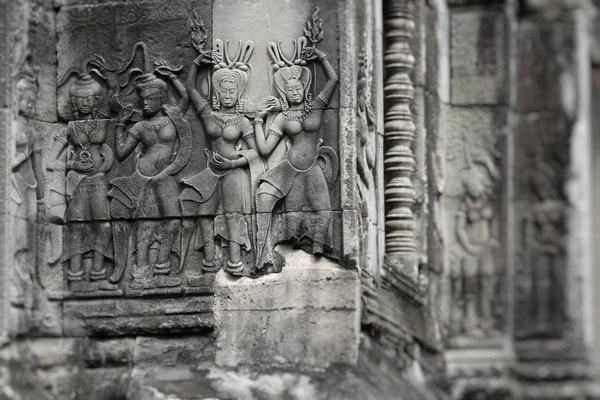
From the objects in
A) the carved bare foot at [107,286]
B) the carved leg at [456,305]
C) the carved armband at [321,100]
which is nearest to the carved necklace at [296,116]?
the carved armband at [321,100]

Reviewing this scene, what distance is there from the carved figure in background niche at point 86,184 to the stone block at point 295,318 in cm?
108

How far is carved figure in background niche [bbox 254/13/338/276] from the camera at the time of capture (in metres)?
14.4

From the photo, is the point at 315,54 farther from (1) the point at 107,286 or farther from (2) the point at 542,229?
(2) the point at 542,229

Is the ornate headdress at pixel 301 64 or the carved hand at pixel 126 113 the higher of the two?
the ornate headdress at pixel 301 64

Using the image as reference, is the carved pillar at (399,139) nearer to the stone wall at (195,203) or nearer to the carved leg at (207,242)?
the stone wall at (195,203)

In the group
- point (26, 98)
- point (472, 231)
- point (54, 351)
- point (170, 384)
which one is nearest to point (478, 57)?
point (472, 231)

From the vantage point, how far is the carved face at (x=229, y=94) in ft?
48.1

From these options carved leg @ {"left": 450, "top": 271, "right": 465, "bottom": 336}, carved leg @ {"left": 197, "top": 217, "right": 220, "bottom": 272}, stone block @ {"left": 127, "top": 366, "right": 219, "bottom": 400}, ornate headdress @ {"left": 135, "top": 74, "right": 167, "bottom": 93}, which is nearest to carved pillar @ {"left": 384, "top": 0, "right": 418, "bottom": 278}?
carved leg @ {"left": 197, "top": 217, "right": 220, "bottom": 272}

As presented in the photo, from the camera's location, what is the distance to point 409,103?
17.3m

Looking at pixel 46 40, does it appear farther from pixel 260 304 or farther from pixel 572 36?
pixel 572 36

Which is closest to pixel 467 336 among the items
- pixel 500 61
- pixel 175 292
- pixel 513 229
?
pixel 513 229

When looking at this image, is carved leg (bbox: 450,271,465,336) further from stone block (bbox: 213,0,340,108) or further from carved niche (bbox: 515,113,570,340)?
stone block (bbox: 213,0,340,108)

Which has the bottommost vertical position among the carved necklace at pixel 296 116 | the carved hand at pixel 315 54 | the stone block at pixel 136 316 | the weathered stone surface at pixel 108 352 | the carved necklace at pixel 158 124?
the weathered stone surface at pixel 108 352

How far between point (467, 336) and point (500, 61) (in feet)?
9.00
